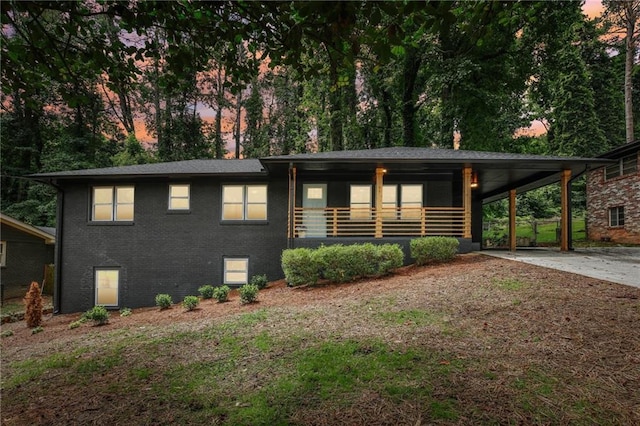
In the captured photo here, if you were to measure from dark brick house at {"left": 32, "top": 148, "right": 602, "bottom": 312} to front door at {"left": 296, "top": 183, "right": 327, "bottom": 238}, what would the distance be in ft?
0.15

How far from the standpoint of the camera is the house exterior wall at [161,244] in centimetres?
1192

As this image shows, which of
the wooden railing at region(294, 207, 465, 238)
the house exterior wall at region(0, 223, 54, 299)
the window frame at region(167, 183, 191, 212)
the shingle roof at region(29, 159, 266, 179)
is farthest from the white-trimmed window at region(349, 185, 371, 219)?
the house exterior wall at region(0, 223, 54, 299)

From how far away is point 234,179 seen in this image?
487 inches

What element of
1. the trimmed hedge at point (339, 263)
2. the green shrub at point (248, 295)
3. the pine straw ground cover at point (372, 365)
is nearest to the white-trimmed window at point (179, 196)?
the trimmed hedge at point (339, 263)

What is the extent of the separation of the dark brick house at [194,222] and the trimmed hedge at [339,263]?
1.90 metres

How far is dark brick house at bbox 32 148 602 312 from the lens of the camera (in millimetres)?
11852

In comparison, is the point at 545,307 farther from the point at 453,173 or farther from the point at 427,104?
the point at 427,104

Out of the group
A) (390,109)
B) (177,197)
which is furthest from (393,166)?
(390,109)

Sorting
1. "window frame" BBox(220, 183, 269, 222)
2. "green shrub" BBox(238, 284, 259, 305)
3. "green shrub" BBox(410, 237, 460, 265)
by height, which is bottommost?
"green shrub" BBox(238, 284, 259, 305)

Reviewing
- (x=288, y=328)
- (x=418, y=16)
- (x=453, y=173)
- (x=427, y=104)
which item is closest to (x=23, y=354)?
(x=288, y=328)

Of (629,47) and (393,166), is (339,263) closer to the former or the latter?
(393,166)

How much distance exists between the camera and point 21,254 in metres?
17.2

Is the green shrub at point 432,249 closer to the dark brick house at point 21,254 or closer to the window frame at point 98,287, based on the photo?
the window frame at point 98,287

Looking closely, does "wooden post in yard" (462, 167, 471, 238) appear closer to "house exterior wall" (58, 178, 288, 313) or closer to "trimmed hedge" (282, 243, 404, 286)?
"trimmed hedge" (282, 243, 404, 286)
